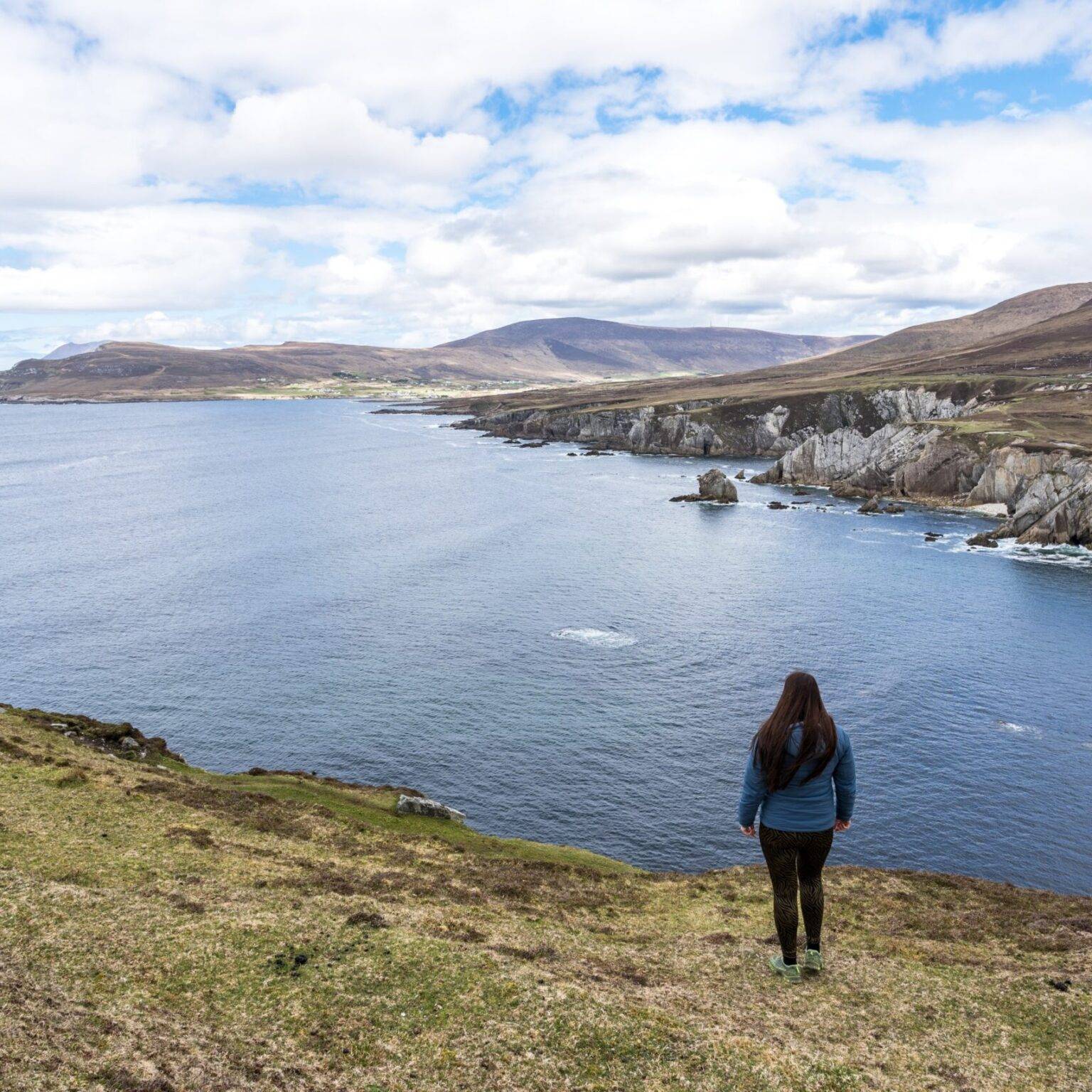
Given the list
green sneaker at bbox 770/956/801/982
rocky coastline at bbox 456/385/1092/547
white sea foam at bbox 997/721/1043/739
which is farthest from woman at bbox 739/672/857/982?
rocky coastline at bbox 456/385/1092/547

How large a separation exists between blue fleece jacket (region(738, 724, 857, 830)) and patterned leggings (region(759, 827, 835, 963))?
0.78 ft

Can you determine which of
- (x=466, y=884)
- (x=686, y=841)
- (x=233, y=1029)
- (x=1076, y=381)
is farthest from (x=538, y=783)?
(x=1076, y=381)

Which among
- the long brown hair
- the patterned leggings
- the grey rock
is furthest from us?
the grey rock

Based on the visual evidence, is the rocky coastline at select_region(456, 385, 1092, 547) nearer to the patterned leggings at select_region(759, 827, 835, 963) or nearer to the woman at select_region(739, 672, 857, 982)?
the patterned leggings at select_region(759, 827, 835, 963)

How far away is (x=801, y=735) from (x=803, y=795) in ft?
4.55

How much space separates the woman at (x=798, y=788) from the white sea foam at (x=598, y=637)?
58.7 meters

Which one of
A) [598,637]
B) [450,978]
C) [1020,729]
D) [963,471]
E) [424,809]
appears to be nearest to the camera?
[450,978]

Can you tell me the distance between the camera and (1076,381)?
194125 mm

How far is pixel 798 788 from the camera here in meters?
16.6

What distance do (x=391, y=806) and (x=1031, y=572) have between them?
91.9 m

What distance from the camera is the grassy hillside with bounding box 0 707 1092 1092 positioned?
→ 15578mm

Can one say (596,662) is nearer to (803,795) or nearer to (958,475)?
(803,795)

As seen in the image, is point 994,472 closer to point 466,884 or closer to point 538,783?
point 538,783

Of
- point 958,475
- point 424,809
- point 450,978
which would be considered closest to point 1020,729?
point 424,809
